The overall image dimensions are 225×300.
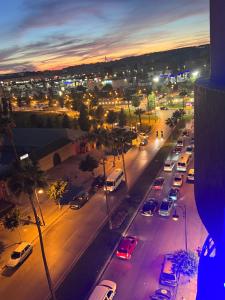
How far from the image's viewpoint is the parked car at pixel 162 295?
1997 cm

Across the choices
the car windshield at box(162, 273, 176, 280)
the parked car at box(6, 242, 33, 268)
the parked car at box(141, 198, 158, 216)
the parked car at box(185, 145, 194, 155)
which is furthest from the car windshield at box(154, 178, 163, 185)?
the parked car at box(6, 242, 33, 268)

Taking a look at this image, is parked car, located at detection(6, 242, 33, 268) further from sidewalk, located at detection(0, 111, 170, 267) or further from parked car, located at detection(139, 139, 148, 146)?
parked car, located at detection(139, 139, 148, 146)

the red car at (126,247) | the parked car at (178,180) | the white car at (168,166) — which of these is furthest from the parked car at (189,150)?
the red car at (126,247)

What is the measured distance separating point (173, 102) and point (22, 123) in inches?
2134

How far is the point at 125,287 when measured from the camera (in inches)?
856

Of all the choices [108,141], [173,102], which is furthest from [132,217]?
[173,102]

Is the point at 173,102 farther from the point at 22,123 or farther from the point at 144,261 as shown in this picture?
the point at 144,261

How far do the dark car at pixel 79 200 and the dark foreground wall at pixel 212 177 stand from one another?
706 inches

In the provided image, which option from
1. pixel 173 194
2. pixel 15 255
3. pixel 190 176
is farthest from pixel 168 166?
pixel 15 255

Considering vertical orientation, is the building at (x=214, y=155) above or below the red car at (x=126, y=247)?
above

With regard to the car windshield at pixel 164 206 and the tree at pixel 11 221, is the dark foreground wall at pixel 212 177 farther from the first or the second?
the tree at pixel 11 221

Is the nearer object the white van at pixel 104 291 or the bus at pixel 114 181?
the white van at pixel 104 291

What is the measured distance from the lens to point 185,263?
73.5ft

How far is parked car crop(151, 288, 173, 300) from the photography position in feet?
65.5
